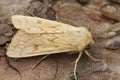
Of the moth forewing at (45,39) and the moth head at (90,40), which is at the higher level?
the moth head at (90,40)

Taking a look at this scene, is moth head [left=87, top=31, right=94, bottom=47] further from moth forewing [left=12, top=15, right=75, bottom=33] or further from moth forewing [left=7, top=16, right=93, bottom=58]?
moth forewing [left=12, top=15, right=75, bottom=33]

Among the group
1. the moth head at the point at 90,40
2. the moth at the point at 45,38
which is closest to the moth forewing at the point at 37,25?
the moth at the point at 45,38

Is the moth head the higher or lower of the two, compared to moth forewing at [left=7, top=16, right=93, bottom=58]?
higher

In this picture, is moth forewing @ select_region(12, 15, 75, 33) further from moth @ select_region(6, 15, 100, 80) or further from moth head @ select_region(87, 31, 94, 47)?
moth head @ select_region(87, 31, 94, 47)

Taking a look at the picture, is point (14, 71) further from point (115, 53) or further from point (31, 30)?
point (115, 53)

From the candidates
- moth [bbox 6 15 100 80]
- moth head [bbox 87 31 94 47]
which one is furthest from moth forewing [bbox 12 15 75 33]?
moth head [bbox 87 31 94 47]

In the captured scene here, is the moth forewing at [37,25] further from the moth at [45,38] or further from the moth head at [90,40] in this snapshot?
the moth head at [90,40]

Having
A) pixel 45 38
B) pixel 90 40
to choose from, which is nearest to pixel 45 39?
pixel 45 38
